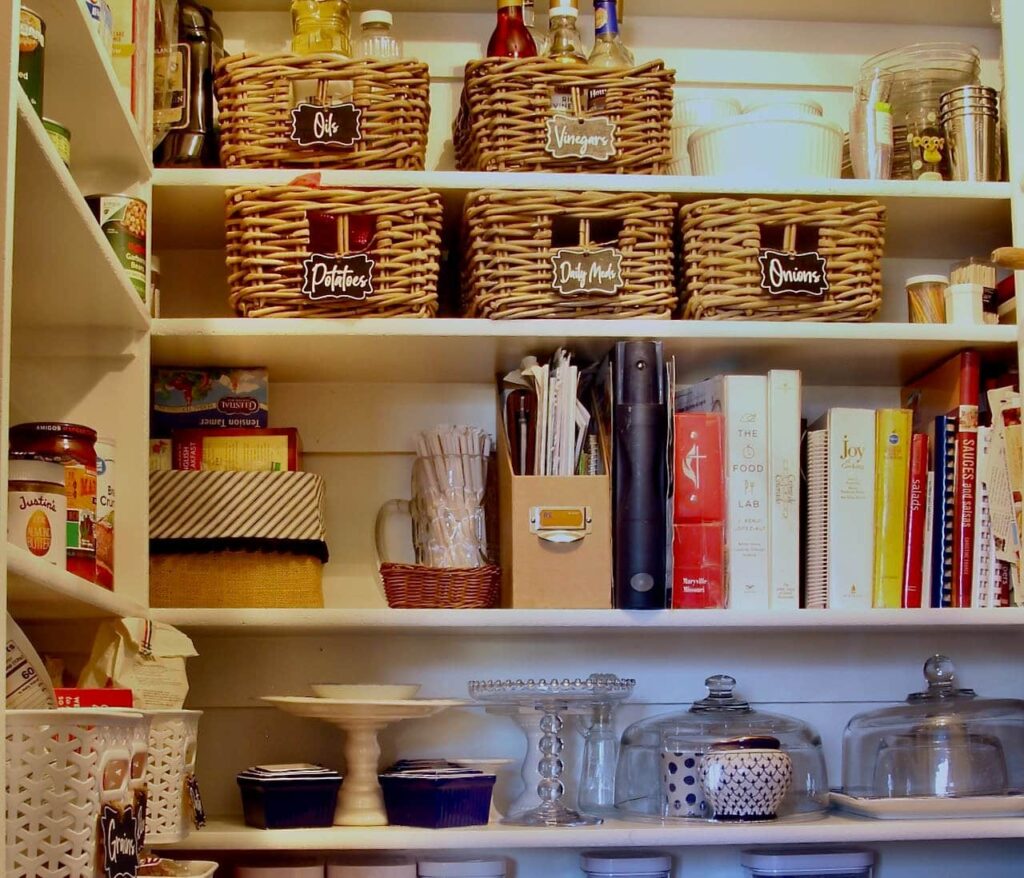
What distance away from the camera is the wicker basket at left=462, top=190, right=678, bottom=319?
186cm

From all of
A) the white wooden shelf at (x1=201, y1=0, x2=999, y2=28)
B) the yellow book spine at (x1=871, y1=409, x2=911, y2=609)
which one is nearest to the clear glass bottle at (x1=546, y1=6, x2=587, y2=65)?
the white wooden shelf at (x1=201, y1=0, x2=999, y2=28)

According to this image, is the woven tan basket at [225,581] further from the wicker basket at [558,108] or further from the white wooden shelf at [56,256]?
the wicker basket at [558,108]

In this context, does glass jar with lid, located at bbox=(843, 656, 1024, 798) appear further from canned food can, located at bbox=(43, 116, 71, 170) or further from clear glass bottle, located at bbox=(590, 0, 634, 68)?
canned food can, located at bbox=(43, 116, 71, 170)

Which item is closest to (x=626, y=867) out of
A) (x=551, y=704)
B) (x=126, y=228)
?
(x=551, y=704)

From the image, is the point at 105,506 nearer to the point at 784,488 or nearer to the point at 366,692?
the point at 366,692

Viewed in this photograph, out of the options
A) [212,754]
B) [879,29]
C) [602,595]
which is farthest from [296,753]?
[879,29]

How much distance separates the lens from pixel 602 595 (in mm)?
1828

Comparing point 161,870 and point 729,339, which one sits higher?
point 729,339

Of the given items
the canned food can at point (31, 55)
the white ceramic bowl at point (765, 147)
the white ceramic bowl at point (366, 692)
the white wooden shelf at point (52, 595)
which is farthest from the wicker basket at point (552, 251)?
the canned food can at point (31, 55)

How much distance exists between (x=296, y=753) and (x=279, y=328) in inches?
23.9

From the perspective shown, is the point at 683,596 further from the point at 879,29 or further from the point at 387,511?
the point at 879,29

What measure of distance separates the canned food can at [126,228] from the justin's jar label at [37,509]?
43 centimetres

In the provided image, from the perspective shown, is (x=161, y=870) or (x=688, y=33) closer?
(x=161, y=870)

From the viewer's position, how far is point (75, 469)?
1.41m
